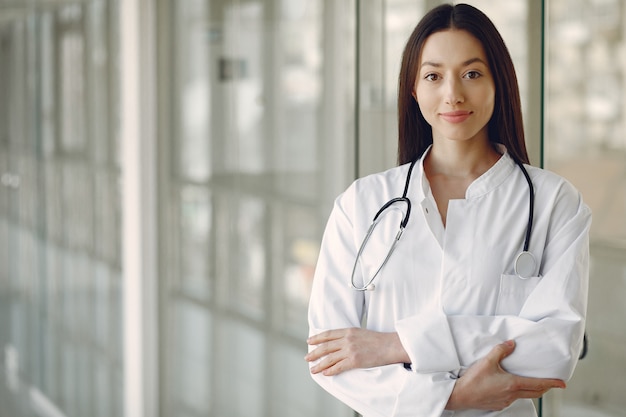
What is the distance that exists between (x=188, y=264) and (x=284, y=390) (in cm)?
83

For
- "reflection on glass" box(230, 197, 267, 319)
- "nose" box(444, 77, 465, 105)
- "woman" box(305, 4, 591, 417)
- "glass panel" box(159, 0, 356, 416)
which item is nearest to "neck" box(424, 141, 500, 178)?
"woman" box(305, 4, 591, 417)

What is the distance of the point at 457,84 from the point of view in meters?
1.46

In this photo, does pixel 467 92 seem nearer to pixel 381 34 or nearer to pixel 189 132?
pixel 381 34

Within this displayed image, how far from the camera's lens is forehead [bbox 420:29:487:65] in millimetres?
1461

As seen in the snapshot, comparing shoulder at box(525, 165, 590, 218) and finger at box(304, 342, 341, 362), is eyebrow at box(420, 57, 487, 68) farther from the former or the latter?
finger at box(304, 342, 341, 362)

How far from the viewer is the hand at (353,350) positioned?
4.92 ft

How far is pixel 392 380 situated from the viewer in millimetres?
1475

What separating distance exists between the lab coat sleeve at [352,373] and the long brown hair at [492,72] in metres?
0.20

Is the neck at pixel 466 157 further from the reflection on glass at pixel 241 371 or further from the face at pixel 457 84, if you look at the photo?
the reflection on glass at pixel 241 371

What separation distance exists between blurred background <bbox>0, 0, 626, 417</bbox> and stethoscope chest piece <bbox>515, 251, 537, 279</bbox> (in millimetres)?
448

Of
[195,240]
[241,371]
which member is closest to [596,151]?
[241,371]

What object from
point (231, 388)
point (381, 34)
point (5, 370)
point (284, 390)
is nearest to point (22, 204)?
point (5, 370)

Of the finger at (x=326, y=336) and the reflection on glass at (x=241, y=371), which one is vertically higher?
the finger at (x=326, y=336)

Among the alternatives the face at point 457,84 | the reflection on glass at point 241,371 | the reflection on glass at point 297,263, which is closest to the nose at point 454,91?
the face at point 457,84
